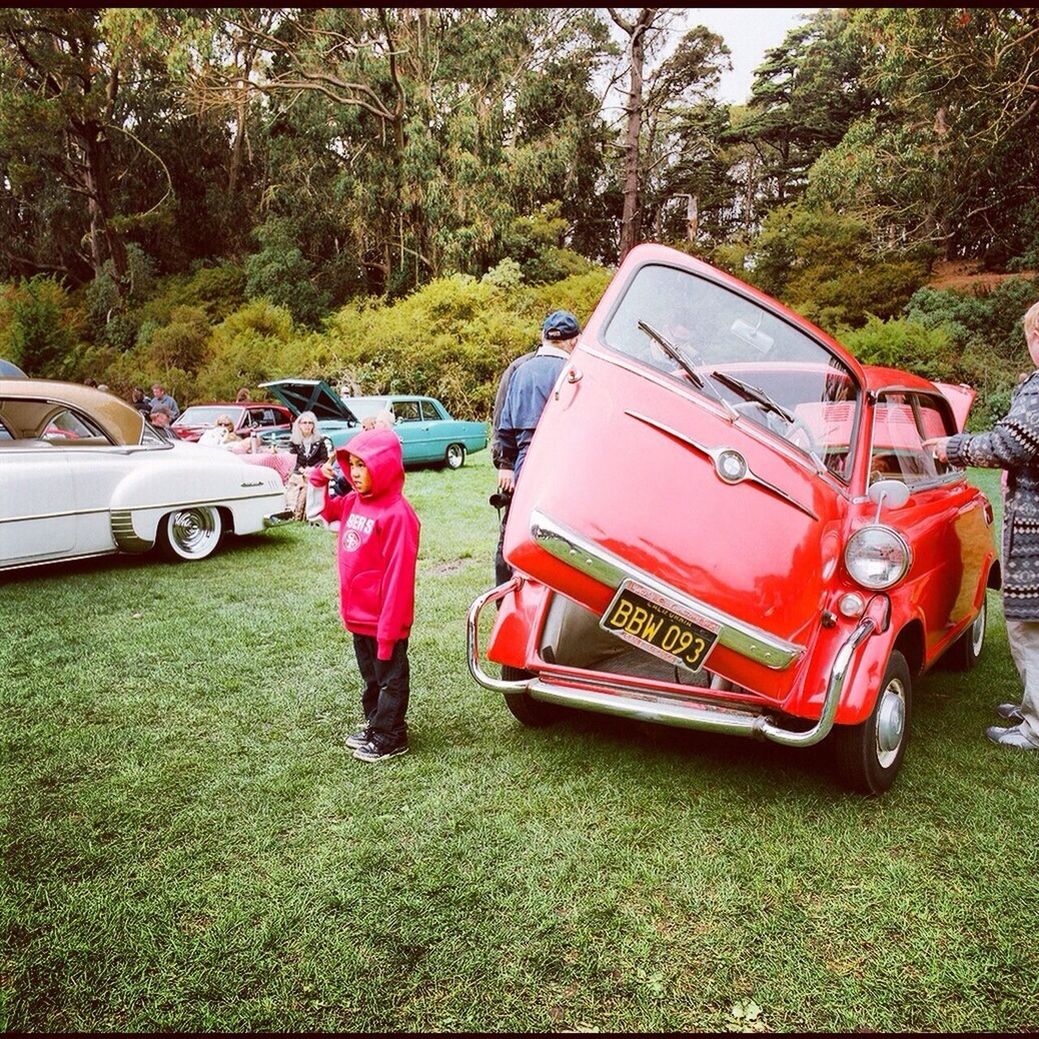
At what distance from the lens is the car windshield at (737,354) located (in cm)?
318

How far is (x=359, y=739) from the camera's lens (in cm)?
367

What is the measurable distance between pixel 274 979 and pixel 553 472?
1.86m

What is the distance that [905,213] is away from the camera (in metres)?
23.8

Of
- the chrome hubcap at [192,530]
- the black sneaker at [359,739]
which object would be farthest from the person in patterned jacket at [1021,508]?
the chrome hubcap at [192,530]

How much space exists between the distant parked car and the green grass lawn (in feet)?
27.2

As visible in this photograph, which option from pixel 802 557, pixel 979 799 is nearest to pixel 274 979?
pixel 802 557

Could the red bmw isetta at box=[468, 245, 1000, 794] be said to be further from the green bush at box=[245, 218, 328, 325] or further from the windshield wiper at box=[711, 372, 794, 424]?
the green bush at box=[245, 218, 328, 325]

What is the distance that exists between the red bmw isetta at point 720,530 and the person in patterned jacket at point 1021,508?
1.31 feet

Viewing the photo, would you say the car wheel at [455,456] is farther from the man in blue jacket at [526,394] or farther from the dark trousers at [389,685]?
the dark trousers at [389,685]

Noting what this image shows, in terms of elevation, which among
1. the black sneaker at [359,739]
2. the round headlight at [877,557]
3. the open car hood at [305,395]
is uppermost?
the round headlight at [877,557]

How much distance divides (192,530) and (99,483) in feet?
3.71

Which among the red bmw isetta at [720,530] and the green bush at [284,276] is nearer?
the red bmw isetta at [720,530]

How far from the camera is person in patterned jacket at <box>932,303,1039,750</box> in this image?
134 inches

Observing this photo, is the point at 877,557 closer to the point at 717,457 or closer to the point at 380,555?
the point at 717,457
